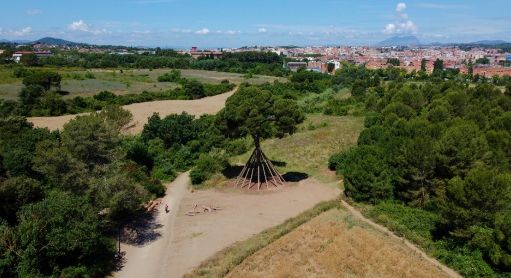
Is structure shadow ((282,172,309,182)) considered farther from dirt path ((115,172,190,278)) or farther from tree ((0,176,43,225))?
tree ((0,176,43,225))

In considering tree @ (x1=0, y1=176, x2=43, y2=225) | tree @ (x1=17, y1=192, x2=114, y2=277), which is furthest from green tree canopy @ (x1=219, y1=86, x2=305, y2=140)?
tree @ (x1=0, y1=176, x2=43, y2=225)

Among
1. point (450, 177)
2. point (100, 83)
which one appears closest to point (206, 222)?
point (450, 177)

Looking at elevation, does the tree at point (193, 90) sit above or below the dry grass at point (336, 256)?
above

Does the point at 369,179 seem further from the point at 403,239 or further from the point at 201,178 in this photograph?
the point at 201,178

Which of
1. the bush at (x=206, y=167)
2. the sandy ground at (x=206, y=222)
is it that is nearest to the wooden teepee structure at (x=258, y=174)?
the sandy ground at (x=206, y=222)

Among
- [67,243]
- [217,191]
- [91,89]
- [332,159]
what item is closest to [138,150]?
[217,191]

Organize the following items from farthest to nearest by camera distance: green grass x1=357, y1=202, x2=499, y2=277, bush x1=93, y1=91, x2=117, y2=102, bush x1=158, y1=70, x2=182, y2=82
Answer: bush x1=158, y1=70, x2=182, y2=82 → bush x1=93, y1=91, x2=117, y2=102 → green grass x1=357, y1=202, x2=499, y2=277

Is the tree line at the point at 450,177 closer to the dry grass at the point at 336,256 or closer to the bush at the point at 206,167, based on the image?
the dry grass at the point at 336,256
